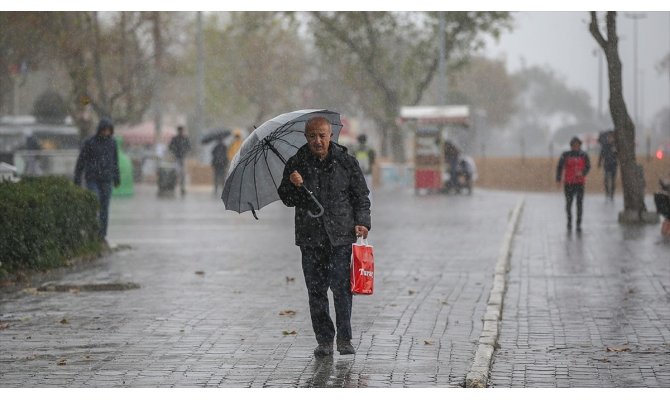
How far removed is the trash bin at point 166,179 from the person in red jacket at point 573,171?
17.4 metres

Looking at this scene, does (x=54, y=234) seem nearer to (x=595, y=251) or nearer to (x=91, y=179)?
(x=91, y=179)

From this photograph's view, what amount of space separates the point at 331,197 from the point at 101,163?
34.5 ft

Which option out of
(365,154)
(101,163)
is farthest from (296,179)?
(365,154)

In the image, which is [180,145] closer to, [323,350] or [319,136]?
[323,350]

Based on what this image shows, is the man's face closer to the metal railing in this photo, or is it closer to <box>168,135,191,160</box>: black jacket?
<box>168,135,191,160</box>: black jacket

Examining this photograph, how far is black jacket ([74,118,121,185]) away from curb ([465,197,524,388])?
507cm

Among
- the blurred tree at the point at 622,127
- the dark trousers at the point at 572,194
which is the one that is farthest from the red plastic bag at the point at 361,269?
the blurred tree at the point at 622,127

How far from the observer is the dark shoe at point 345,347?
9.37 metres

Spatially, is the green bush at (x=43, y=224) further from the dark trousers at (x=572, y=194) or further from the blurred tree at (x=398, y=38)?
the blurred tree at (x=398, y=38)

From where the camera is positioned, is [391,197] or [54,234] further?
[391,197]
